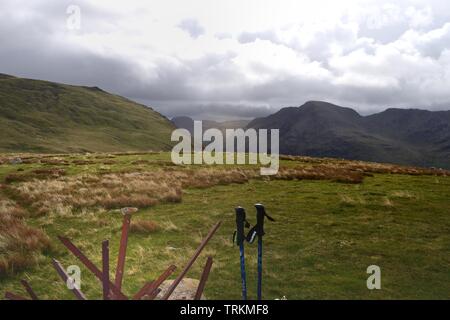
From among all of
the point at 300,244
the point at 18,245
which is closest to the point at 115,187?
the point at 18,245

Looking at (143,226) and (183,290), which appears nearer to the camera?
(183,290)

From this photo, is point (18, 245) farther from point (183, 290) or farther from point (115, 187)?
point (115, 187)

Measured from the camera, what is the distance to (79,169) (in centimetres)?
4178

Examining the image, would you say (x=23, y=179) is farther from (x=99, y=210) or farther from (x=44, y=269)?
(x=44, y=269)

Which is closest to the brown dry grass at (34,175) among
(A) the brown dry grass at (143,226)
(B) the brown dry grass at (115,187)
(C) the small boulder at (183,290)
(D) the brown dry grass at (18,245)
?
(B) the brown dry grass at (115,187)

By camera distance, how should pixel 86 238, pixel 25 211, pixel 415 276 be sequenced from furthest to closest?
pixel 25 211
pixel 86 238
pixel 415 276

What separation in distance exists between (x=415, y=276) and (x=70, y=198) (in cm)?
1913

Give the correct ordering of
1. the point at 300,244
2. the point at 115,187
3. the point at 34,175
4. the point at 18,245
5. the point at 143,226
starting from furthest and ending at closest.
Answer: the point at 34,175 → the point at 115,187 → the point at 143,226 → the point at 300,244 → the point at 18,245

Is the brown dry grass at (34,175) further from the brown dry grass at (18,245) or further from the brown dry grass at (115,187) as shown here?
the brown dry grass at (18,245)

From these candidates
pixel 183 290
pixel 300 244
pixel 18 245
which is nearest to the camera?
pixel 183 290

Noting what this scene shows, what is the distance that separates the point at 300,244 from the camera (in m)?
15.5

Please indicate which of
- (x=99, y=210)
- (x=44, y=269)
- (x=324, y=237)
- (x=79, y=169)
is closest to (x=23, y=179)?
(x=79, y=169)

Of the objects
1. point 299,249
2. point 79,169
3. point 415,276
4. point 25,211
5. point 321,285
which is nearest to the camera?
point 321,285
